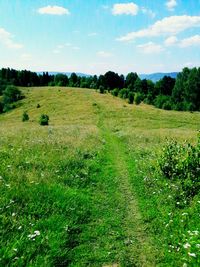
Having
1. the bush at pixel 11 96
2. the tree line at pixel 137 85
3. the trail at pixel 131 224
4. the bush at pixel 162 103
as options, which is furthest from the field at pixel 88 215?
the bush at pixel 11 96

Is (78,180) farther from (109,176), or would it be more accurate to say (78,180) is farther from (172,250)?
→ (172,250)

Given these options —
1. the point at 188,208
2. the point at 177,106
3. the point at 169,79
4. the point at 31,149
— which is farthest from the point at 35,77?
the point at 188,208

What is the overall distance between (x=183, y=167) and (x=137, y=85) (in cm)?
11178

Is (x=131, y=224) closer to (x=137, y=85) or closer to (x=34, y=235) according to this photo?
(x=34, y=235)

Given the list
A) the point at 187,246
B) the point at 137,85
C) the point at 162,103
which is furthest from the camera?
the point at 137,85

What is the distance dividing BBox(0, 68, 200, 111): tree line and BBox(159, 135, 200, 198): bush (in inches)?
2932

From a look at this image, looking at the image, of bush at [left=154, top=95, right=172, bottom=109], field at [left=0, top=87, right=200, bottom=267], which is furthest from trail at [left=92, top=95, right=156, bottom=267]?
bush at [left=154, top=95, right=172, bottom=109]

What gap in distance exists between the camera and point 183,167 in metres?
13.3

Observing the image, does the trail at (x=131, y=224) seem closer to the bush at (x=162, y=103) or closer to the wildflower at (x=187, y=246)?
the wildflower at (x=187, y=246)

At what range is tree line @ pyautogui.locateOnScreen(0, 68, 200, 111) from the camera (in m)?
96.6

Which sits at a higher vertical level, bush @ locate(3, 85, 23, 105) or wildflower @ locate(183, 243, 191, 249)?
wildflower @ locate(183, 243, 191, 249)

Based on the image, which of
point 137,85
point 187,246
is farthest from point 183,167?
point 137,85

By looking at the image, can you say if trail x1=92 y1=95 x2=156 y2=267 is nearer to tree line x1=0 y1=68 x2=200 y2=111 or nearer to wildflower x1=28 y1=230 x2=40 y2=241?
wildflower x1=28 y1=230 x2=40 y2=241

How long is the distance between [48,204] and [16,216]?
1.37m
